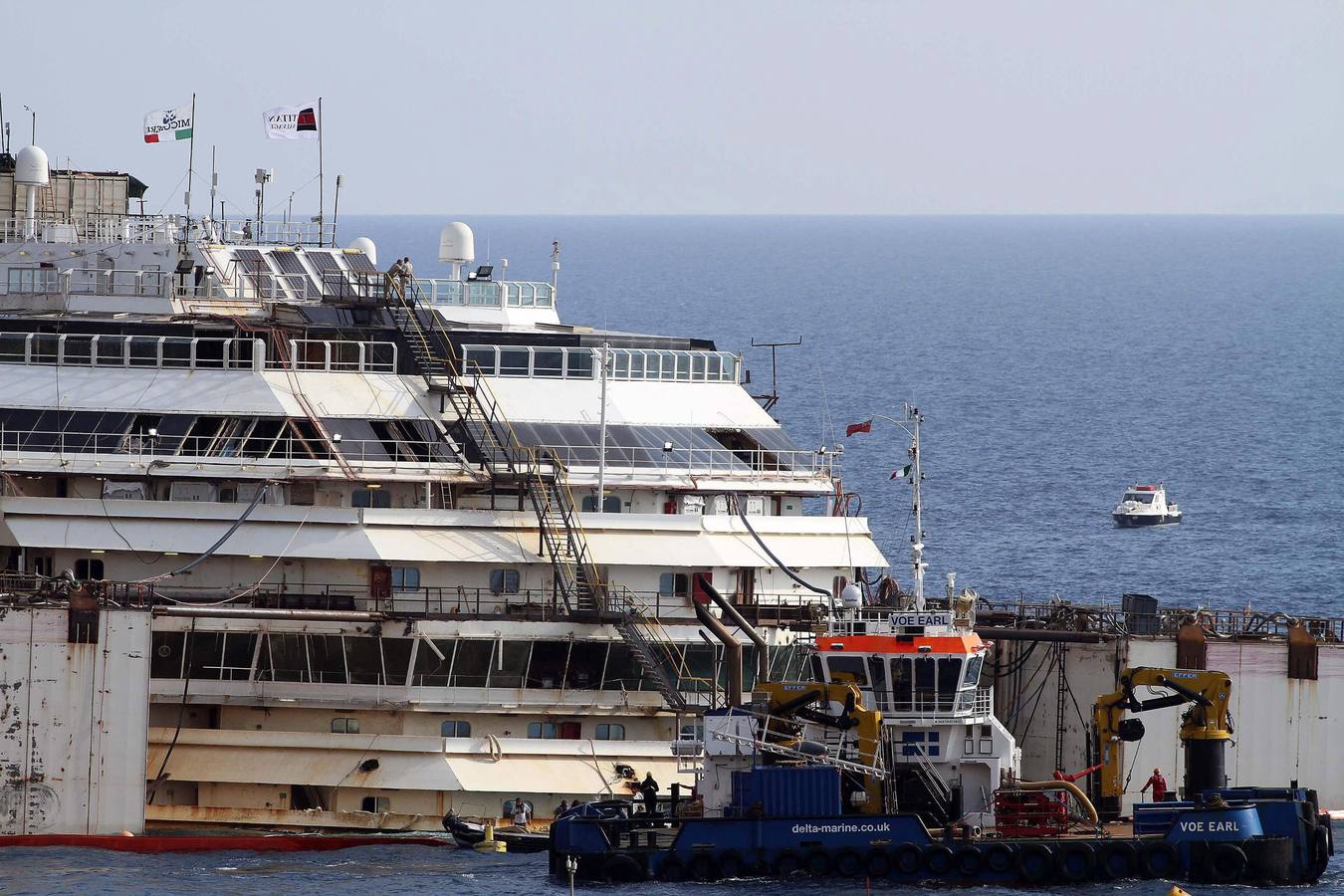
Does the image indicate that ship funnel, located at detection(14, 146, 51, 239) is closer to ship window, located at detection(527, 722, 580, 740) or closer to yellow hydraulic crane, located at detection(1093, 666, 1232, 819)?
ship window, located at detection(527, 722, 580, 740)

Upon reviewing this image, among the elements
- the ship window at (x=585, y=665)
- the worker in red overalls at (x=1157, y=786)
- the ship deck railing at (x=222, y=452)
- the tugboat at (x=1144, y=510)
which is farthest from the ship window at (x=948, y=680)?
the tugboat at (x=1144, y=510)

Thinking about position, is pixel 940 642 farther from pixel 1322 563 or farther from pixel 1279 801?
pixel 1322 563

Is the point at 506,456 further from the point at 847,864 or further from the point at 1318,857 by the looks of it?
the point at 1318,857

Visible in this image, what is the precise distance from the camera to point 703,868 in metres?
59.6

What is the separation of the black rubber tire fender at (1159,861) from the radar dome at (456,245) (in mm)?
33062

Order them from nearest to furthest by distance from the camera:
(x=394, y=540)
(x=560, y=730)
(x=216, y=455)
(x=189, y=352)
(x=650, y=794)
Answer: (x=650, y=794)
(x=560, y=730)
(x=394, y=540)
(x=216, y=455)
(x=189, y=352)

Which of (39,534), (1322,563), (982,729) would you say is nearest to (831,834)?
(982,729)

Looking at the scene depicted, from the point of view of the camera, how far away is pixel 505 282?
268 feet

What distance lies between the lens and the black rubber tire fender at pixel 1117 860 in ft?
195

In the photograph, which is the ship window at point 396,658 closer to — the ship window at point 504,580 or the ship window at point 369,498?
the ship window at point 504,580

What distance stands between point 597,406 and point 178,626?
13.0 metres

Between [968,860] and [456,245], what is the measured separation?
32.3 metres

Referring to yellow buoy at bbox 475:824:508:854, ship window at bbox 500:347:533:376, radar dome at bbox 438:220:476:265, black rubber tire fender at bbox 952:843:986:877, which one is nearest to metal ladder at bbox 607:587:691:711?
yellow buoy at bbox 475:824:508:854

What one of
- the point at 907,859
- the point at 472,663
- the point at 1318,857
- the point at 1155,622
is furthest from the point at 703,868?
the point at 1155,622
